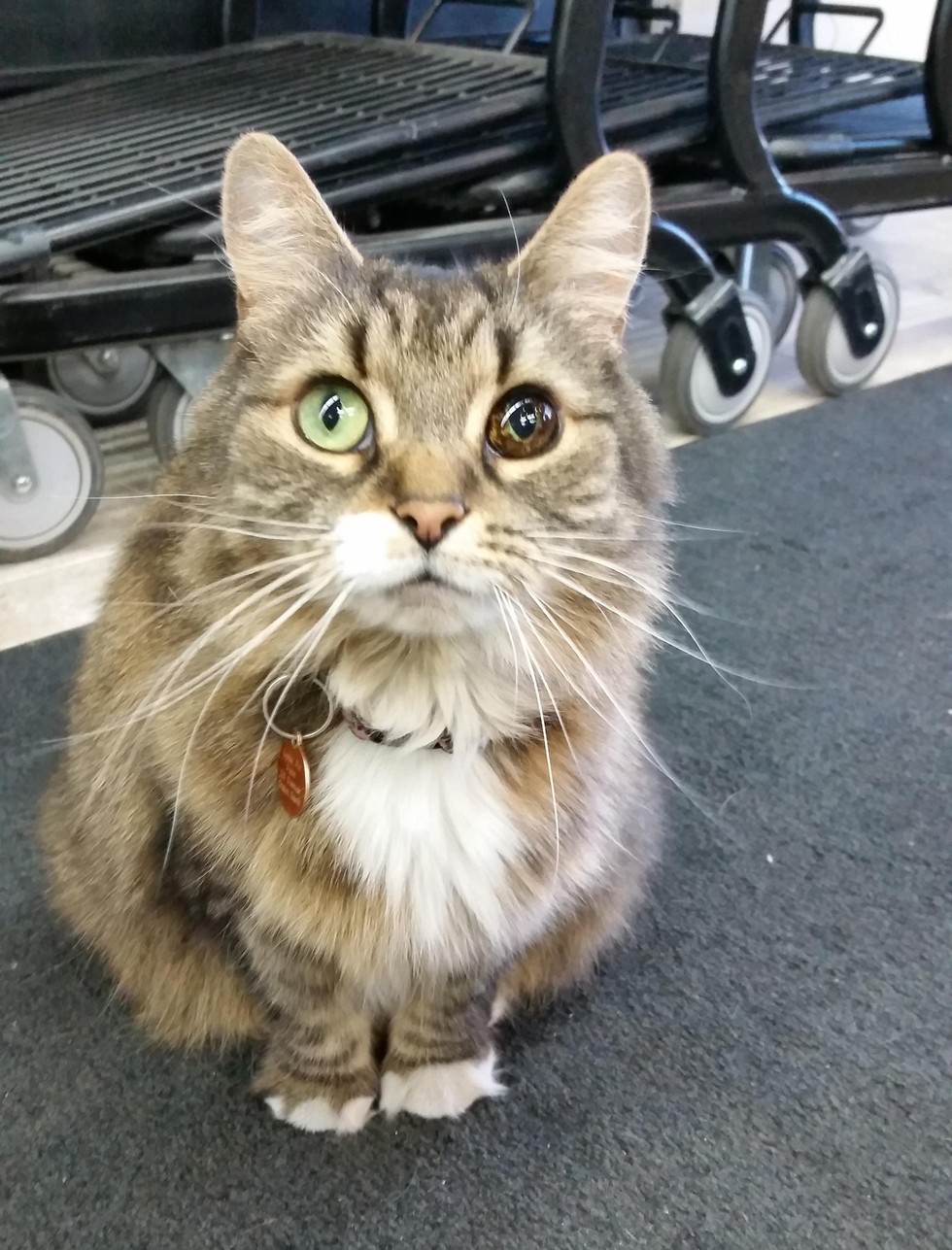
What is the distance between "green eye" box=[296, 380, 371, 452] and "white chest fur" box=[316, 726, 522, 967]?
0.75ft

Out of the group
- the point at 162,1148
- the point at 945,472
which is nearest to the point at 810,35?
the point at 945,472

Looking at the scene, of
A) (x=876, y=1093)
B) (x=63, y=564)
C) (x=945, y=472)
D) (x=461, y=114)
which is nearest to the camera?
(x=876, y=1093)

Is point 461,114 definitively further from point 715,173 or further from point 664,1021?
point 664,1021

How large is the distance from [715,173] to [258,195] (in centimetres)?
164

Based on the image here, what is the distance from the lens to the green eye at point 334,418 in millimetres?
764

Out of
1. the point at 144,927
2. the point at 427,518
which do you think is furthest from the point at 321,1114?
the point at 427,518

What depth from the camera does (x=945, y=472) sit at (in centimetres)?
208

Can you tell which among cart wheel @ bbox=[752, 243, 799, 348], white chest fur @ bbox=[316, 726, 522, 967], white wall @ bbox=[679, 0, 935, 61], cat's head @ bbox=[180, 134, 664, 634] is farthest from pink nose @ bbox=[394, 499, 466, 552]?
white wall @ bbox=[679, 0, 935, 61]

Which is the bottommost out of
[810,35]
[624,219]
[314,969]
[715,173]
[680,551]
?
[314,969]

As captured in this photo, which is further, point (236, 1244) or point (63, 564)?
point (63, 564)

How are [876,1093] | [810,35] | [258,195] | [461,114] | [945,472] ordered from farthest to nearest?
[810,35] → [945,472] → [461,114] → [876,1093] → [258,195]

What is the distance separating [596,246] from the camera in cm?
87

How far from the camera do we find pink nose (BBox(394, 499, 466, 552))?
26.5 inches

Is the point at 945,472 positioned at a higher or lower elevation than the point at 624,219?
lower
